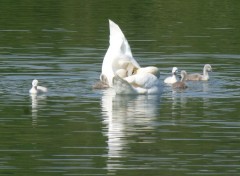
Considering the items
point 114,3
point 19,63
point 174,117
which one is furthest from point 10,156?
point 114,3

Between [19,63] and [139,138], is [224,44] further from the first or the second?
[139,138]

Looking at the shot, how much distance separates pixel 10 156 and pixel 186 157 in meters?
2.18

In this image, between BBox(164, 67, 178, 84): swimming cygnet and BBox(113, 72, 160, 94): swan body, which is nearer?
BBox(113, 72, 160, 94): swan body

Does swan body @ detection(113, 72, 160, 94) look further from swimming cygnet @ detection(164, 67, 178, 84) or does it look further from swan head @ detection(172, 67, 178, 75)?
swan head @ detection(172, 67, 178, 75)

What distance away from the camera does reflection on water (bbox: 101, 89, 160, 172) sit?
51.2 ft

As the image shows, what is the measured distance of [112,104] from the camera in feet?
64.9

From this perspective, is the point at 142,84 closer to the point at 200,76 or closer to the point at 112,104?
the point at 112,104

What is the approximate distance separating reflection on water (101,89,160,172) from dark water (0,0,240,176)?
0.01 meters

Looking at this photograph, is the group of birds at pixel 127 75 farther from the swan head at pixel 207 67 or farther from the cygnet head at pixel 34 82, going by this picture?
the cygnet head at pixel 34 82

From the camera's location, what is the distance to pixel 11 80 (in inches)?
873

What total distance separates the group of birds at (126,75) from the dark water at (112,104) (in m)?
0.20

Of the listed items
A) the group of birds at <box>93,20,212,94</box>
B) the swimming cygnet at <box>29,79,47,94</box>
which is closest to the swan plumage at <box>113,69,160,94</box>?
the group of birds at <box>93,20,212,94</box>

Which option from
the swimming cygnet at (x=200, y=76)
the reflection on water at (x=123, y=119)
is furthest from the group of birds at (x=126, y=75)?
the reflection on water at (x=123, y=119)

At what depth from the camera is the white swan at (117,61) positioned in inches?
856
